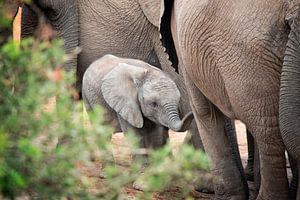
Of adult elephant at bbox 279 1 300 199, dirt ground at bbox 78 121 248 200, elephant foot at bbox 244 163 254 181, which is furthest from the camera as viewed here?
elephant foot at bbox 244 163 254 181

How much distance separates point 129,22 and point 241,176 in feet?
6.52

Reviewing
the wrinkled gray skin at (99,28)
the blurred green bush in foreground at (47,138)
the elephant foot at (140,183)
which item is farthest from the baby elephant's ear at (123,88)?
the blurred green bush in foreground at (47,138)

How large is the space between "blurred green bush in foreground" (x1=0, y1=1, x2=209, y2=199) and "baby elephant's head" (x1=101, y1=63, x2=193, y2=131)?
337 cm

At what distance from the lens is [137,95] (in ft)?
18.1

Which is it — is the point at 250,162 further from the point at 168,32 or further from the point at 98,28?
the point at 98,28

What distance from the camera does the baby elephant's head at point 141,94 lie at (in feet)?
17.2

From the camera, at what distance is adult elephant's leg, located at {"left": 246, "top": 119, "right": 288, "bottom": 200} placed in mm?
3506

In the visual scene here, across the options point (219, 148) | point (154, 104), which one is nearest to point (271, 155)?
point (219, 148)

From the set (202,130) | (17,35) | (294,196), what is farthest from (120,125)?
(17,35)

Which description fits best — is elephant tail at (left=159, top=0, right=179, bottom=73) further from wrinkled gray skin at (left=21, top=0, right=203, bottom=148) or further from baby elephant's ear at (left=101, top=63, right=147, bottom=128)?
wrinkled gray skin at (left=21, top=0, right=203, bottom=148)

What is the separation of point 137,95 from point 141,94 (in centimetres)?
7

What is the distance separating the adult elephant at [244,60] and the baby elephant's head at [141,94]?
1.14 metres

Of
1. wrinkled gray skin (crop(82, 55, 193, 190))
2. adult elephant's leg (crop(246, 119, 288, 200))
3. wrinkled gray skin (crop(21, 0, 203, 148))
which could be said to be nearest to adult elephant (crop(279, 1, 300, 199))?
adult elephant's leg (crop(246, 119, 288, 200))

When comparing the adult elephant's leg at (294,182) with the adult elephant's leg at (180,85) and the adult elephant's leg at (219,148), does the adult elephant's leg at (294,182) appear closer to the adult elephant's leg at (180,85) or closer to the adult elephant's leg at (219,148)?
the adult elephant's leg at (219,148)
